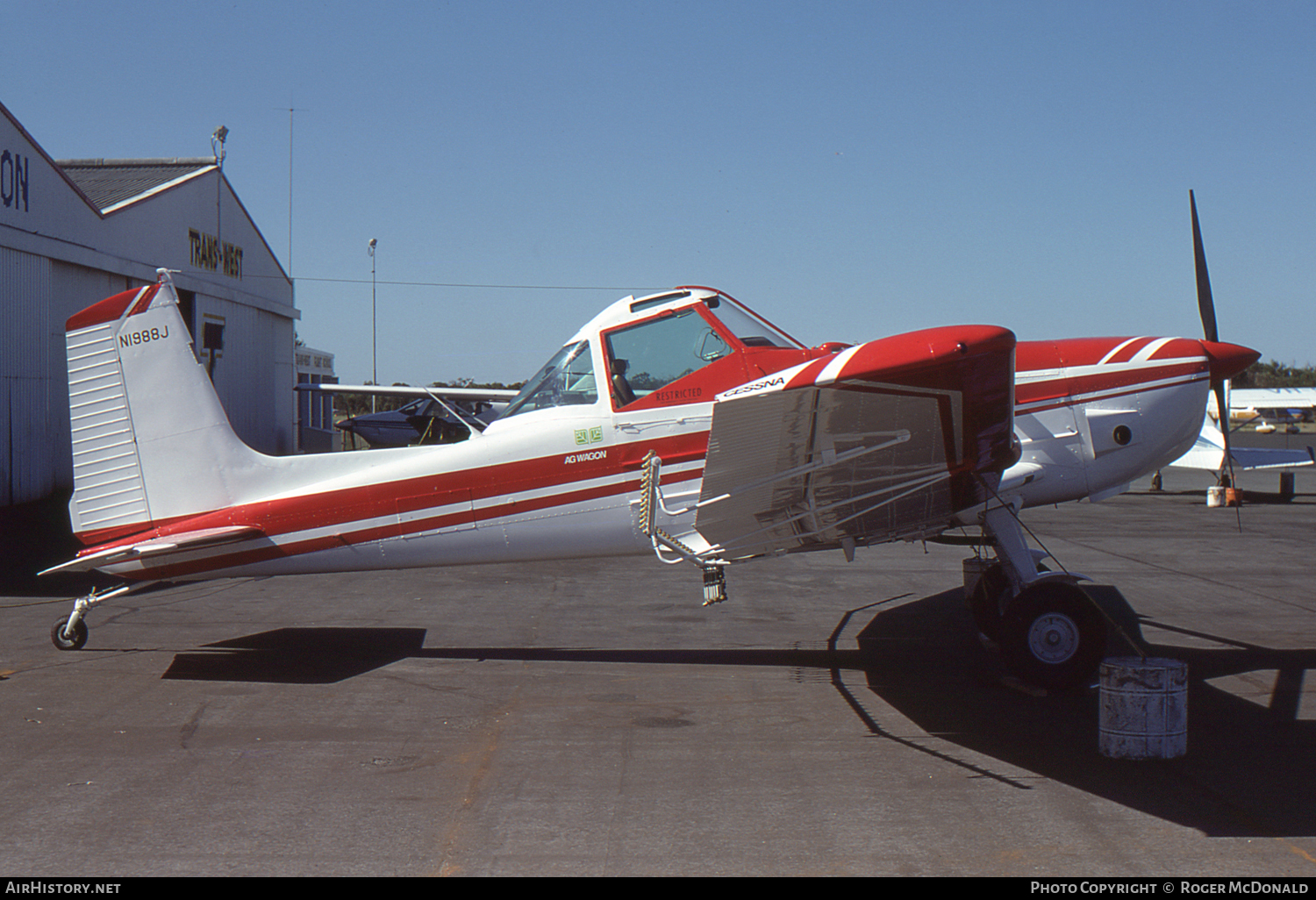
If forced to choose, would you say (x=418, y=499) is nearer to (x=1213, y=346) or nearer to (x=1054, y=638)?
(x=1054, y=638)

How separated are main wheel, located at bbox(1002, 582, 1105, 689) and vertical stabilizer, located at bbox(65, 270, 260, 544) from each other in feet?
18.6

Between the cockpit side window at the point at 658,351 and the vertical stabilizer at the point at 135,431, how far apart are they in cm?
296

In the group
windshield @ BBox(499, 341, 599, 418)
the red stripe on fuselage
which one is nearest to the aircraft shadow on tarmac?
the red stripe on fuselage

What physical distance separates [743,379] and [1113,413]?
2672 millimetres

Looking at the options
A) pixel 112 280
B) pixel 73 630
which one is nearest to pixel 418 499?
pixel 73 630

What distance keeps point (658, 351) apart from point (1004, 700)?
3.24m

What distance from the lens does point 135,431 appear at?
744cm

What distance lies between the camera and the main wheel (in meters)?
6.46

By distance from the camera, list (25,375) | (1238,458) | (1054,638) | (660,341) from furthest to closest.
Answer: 1. (1238,458)
2. (25,375)
3. (660,341)
4. (1054,638)

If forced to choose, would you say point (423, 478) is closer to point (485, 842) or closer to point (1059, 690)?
point (485, 842)

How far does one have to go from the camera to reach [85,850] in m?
4.01

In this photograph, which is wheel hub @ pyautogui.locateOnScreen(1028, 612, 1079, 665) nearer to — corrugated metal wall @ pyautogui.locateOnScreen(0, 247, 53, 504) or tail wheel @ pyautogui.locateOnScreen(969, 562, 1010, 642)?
tail wheel @ pyautogui.locateOnScreen(969, 562, 1010, 642)

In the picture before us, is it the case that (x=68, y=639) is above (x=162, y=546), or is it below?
below

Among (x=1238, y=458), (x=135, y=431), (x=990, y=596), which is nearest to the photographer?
(x=135, y=431)
